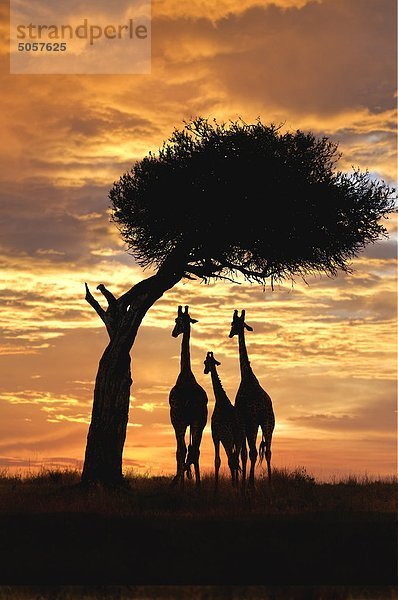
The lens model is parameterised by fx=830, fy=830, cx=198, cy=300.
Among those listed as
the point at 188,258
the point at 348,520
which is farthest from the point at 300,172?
the point at 348,520

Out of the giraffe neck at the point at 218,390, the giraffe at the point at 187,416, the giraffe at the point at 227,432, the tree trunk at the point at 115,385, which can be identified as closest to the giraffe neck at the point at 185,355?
the giraffe at the point at 187,416

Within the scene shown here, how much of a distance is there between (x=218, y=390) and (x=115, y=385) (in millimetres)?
4969

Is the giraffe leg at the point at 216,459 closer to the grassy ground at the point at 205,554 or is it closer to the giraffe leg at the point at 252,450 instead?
the giraffe leg at the point at 252,450

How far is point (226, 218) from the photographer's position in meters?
27.5

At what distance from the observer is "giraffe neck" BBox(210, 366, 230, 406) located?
71.4 feet

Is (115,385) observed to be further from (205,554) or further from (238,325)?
(205,554)

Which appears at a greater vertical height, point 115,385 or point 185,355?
point 185,355

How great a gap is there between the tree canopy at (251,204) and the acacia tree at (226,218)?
0.04 meters

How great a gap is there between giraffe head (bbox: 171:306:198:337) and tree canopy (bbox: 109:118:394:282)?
10.1ft

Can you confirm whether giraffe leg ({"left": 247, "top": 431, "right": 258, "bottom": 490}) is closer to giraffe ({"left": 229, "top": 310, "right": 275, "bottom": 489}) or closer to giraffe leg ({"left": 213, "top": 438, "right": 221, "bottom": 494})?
giraffe ({"left": 229, "top": 310, "right": 275, "bottom": 489})

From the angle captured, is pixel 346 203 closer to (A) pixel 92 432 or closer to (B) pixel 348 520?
(A) pixel 92 432

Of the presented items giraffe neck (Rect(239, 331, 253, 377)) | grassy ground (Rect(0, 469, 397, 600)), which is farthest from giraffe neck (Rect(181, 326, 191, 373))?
grassy ground (Rect(0, 469, 397, 600))

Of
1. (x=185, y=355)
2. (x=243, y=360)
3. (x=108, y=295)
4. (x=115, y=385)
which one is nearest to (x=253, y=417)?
(x=243, y=360)

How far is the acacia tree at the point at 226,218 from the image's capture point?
86.3ft
